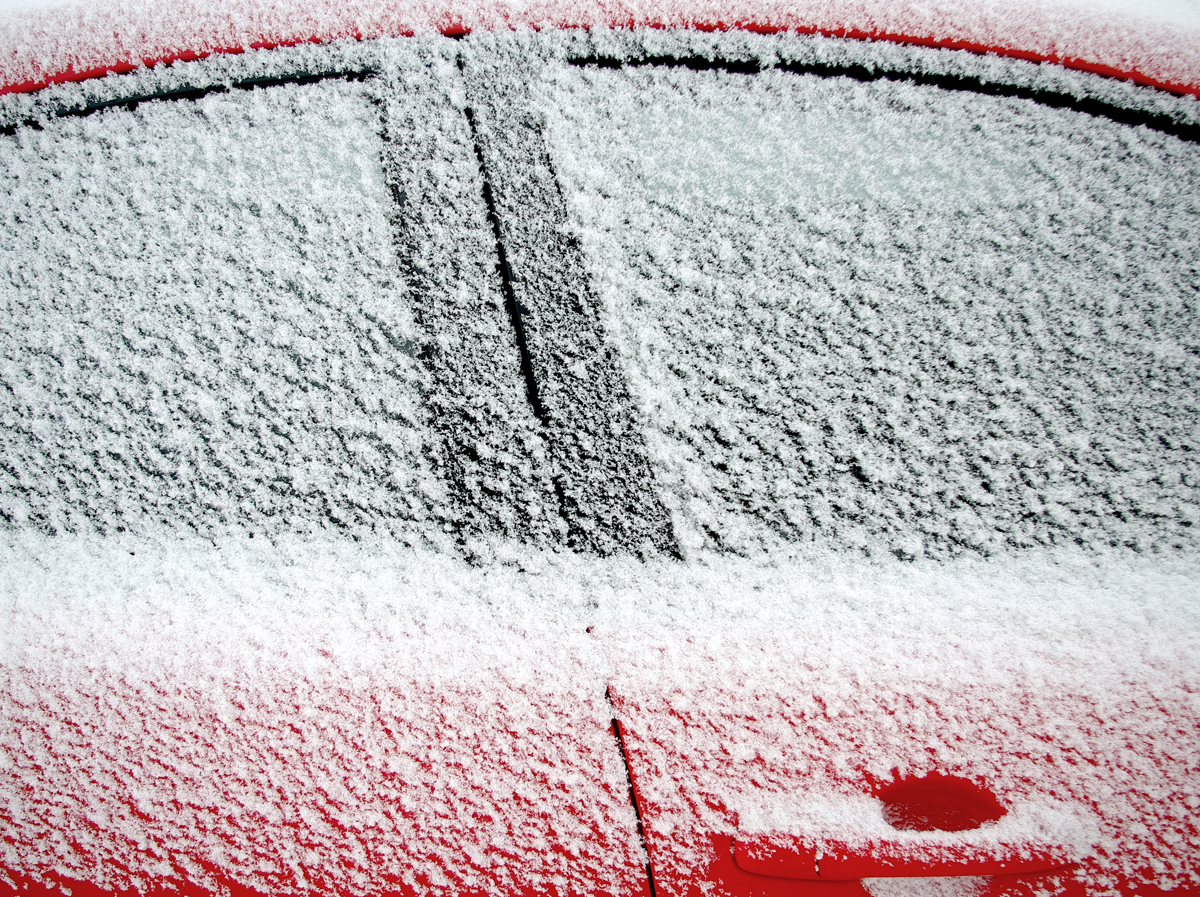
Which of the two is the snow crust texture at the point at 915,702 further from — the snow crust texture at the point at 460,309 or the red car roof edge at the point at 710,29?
the red car roof edge at the point at 710,29

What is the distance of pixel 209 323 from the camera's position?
2.37 feet

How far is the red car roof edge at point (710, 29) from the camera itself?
0.79m

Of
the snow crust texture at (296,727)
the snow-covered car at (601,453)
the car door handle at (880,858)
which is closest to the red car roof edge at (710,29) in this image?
the snow-covered car at (601,453)

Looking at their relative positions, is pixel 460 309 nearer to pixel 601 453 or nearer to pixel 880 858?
pixel 601 453

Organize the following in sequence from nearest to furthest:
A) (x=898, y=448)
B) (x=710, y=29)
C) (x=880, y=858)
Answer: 1. (x=880, y=858)
2. (x=898, y=448)
3. (x=710, y=29)

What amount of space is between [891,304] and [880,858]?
0.60 meters

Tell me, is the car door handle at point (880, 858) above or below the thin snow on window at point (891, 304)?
below

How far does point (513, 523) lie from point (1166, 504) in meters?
0.75

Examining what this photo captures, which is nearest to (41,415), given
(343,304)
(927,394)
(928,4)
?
(343,304)

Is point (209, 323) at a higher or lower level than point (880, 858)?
higher

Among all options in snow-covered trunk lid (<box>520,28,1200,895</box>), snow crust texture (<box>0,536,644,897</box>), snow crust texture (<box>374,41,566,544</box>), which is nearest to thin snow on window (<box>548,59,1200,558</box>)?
snow-covered trunk lid (<box>520,28,1200,895</box>)

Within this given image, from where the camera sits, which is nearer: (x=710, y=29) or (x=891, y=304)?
(x=891, y=304)

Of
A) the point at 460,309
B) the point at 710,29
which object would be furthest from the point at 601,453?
the point at 710,29

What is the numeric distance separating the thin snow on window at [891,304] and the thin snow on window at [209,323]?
30 centimetres
